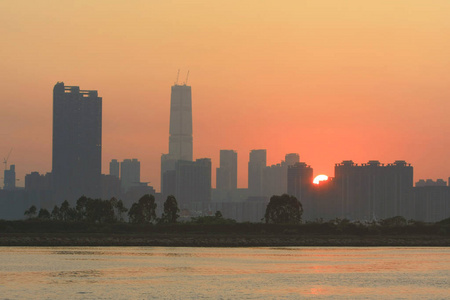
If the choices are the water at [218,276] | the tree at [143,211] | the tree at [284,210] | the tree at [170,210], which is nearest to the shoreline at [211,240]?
the tree at [284,210]

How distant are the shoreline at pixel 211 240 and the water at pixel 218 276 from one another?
87.0 ft

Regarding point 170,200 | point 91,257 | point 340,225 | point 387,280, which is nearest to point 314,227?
point 340,225

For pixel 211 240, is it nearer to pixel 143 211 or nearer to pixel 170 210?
pixel 170 210

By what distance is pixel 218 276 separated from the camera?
3027 inches

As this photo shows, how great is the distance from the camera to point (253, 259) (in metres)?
101

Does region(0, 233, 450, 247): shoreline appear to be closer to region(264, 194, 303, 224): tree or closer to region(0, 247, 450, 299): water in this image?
region(264, 194, 303, 224): tree

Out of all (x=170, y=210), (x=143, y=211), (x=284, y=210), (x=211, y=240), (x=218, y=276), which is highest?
(x=284, y=210)

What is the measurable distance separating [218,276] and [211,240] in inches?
2648

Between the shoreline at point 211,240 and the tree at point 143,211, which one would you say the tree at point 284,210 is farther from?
the tree at point 143,211

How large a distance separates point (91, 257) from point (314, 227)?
69968mm

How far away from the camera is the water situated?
6388 cm

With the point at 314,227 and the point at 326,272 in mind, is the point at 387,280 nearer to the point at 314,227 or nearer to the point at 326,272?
the point at 326,272

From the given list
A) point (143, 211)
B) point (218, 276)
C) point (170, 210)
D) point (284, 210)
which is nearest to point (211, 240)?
point (170, 210)

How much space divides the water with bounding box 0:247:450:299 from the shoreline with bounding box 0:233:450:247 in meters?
26.5
